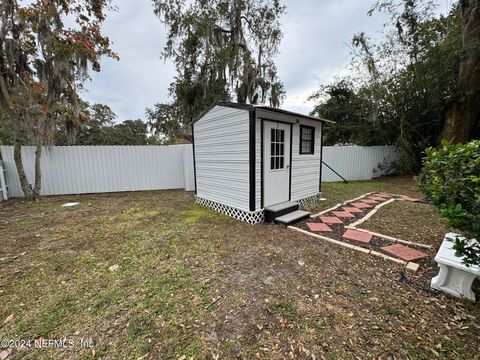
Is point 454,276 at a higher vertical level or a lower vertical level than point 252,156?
lower

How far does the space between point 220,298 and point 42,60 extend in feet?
23.7

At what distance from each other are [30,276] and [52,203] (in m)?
4.31

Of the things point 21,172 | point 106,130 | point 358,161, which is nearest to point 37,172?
point 21,172

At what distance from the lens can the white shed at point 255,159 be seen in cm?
390

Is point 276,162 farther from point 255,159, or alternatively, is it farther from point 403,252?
point 403,252

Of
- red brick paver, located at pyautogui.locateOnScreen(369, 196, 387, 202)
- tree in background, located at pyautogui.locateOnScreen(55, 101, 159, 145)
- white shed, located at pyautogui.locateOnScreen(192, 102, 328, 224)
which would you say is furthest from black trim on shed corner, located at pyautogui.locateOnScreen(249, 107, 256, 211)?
tree in background, located at pyautogui.locateOnScreen(55, 101, 159, 145)

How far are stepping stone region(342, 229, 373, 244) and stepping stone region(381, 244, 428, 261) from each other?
0.88 feet

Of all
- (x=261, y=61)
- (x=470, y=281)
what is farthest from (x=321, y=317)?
(x=261, y=61)

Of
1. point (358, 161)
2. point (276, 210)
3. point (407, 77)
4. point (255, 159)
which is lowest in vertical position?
point (276, 210)

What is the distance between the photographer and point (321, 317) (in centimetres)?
173

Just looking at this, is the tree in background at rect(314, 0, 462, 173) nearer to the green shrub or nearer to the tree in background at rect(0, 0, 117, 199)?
the green shrub

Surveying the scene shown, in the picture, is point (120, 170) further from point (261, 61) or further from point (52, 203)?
point (261, 61)

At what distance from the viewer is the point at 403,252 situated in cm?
277

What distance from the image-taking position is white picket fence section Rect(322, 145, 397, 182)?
9.12m
